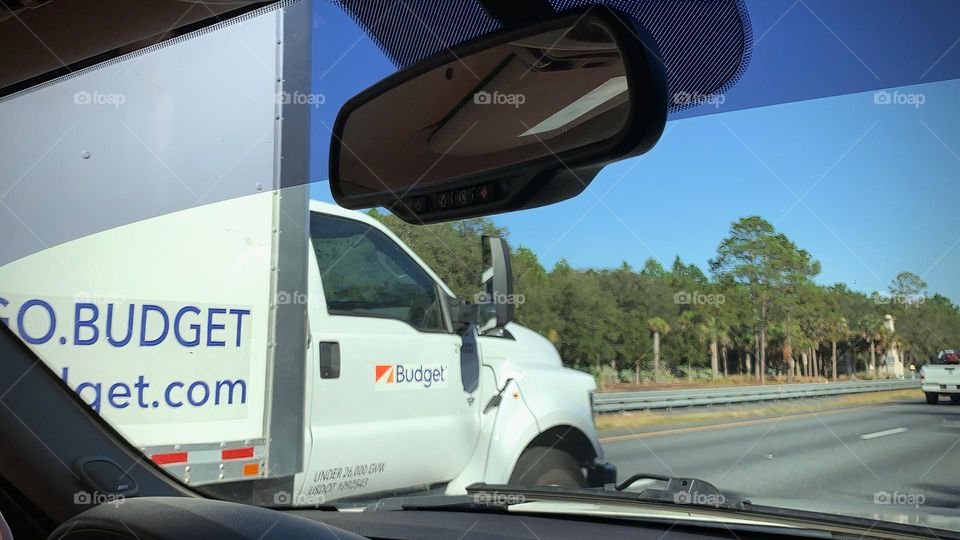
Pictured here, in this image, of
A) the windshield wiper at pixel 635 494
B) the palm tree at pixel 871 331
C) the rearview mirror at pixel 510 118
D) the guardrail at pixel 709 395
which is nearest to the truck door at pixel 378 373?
the windshield wiper at pixel 635 494

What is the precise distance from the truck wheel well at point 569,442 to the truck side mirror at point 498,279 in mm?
814

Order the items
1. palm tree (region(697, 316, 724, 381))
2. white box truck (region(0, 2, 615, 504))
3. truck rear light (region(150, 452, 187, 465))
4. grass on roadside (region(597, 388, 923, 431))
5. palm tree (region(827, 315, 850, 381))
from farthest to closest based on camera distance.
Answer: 1. palm tree (region(697, 316, 724, 381))
2. grass on roadside (region(597, 388, 923, 431))
3. palm tree (region(827, 315, 850, 381))
4. truck rear light (region(150, 452, 187, 465))
5. white box truck (region(0, 2, 615, 504))

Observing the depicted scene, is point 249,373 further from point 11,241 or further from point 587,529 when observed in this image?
point 587,529

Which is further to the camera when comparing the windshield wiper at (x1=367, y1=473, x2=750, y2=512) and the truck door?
the truck door

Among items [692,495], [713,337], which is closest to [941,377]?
[692,495]

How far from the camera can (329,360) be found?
4.35 meters

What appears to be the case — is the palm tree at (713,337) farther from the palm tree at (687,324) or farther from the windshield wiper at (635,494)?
the windshield wiper at (635,494)

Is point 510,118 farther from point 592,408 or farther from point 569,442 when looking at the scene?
point 592,408

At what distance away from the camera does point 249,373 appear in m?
3.90

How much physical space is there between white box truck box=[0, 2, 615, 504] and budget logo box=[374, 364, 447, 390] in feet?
0.04

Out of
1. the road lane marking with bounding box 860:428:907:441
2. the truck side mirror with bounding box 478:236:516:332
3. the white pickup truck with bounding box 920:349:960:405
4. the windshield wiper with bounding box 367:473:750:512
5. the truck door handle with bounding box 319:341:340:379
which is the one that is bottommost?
the road lane marking with bounding box 860:428:907:441

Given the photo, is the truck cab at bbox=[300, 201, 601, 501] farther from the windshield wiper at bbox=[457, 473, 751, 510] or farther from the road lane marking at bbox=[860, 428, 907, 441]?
the road lane marking at bbox=[860, 428, 907, 441]

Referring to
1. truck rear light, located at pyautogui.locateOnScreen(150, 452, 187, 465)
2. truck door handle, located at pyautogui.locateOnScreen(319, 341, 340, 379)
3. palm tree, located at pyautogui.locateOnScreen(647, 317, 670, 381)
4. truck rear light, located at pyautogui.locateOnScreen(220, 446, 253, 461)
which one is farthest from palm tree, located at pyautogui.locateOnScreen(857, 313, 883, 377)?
palm tree, located at pyautogui.locateOnScreen(647, 317, 670, 381)

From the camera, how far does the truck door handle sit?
432cm
